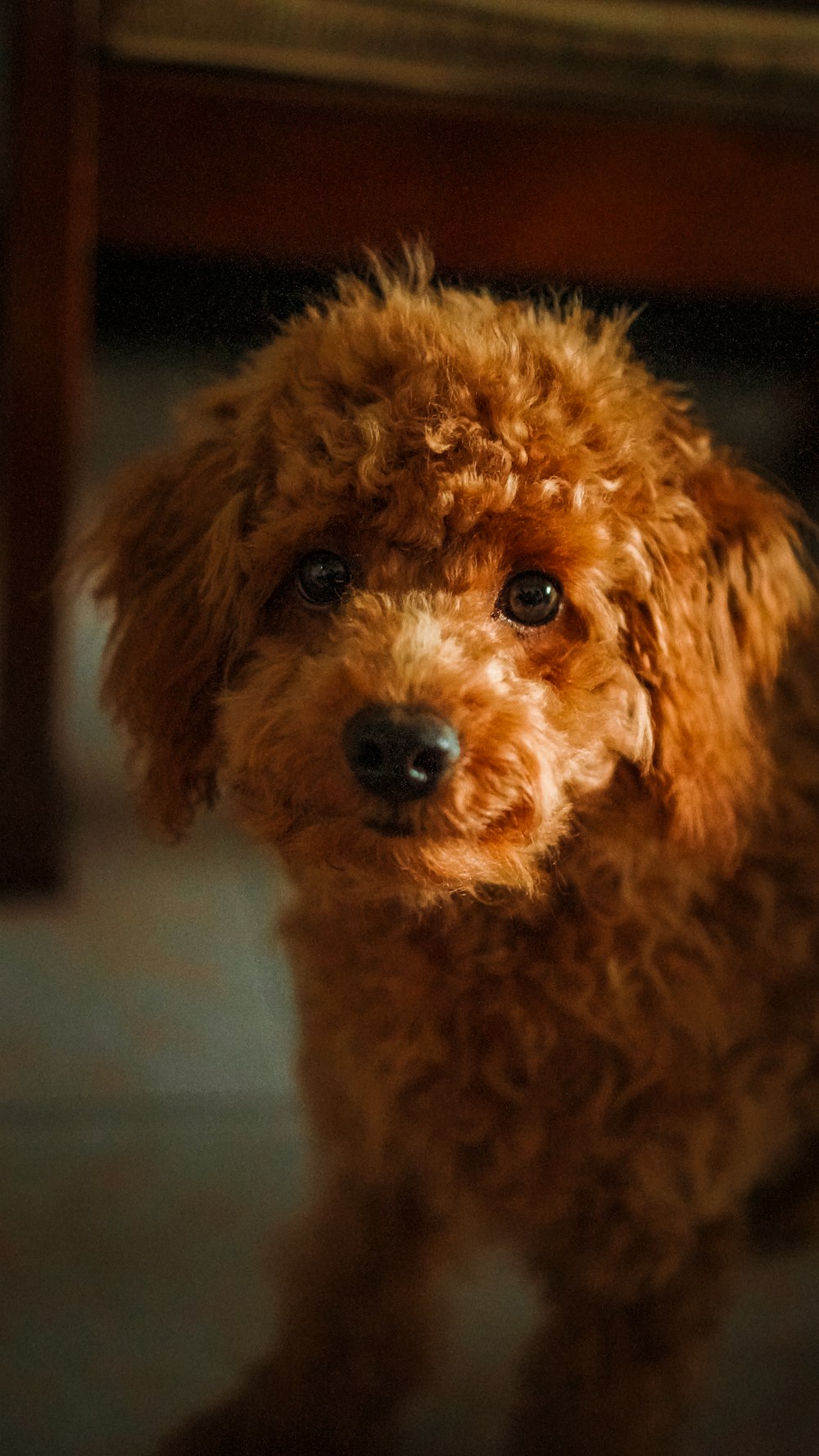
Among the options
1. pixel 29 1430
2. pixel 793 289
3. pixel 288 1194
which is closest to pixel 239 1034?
pixel 288 1194

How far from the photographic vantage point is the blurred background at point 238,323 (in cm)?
46

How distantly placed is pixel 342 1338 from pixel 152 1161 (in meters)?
0.13

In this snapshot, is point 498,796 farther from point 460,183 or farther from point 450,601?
point 460,183

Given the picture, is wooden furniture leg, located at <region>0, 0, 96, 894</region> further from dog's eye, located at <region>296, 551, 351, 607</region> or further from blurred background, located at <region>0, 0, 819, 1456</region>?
dog's eye, located at <region>296, 551, 351, 607</region>

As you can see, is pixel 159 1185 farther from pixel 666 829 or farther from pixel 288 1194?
pixel 666 829

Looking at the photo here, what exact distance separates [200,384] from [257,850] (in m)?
0.23

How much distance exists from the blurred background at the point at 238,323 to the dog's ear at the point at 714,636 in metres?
0.03

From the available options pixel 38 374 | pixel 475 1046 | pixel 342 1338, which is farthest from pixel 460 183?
pixel 342 1338

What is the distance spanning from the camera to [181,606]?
59cm

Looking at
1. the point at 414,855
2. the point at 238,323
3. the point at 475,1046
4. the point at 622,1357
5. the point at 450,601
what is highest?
the point at 238,323

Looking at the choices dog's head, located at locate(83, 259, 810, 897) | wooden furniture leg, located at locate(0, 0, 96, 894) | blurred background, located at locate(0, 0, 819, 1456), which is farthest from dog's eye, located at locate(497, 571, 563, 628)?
wooden furniture leg, located at locate(0, 0, 96, 894)

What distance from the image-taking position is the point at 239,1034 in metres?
0.60

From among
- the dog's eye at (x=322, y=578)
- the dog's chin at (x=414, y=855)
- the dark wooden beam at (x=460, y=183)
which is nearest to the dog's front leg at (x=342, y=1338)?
the dog's chin at (x=414, y=855)

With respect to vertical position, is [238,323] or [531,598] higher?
[238,323]
